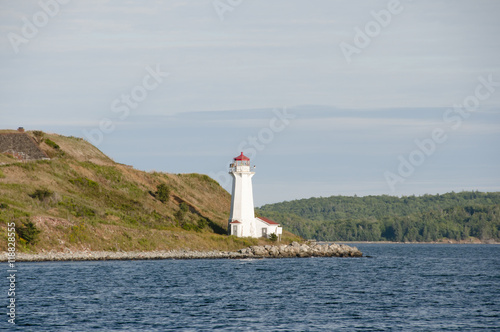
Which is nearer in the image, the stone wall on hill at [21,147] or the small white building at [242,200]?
the small white building at [242,200]

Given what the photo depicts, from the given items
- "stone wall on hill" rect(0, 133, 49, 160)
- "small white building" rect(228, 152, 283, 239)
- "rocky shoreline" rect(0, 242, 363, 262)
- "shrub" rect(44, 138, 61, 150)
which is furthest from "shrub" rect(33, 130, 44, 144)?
"rocky shoreline" rect(0, 242, 363, 262)

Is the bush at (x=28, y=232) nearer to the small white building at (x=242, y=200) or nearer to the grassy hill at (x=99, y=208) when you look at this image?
the grassy hill at (x=99, y=208)

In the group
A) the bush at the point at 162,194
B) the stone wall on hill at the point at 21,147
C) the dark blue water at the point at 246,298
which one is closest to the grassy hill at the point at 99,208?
the bush at the point at 162,194

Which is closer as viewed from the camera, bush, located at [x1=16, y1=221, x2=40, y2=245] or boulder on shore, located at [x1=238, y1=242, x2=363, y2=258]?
bush, located at [x1=16, y1=221, x2=40, y2=245]

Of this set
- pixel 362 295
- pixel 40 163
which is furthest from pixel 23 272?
pixel 40 163

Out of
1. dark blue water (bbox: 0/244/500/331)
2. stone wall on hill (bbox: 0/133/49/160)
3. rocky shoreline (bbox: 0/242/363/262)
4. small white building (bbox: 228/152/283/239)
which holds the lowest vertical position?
dark blue water (bbox: 0/244/500/331)

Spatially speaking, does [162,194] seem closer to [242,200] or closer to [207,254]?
[242,200]

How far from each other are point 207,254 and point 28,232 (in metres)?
21.1

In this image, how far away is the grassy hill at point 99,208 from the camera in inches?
2881

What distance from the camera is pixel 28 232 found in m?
69.1

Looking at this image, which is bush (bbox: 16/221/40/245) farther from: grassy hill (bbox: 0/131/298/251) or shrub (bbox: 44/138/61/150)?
shrub (bbox: 44/138/61/150)

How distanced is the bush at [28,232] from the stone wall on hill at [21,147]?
1378 inches

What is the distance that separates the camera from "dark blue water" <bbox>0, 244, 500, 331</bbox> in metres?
38.5

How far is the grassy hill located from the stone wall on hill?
305 cm
